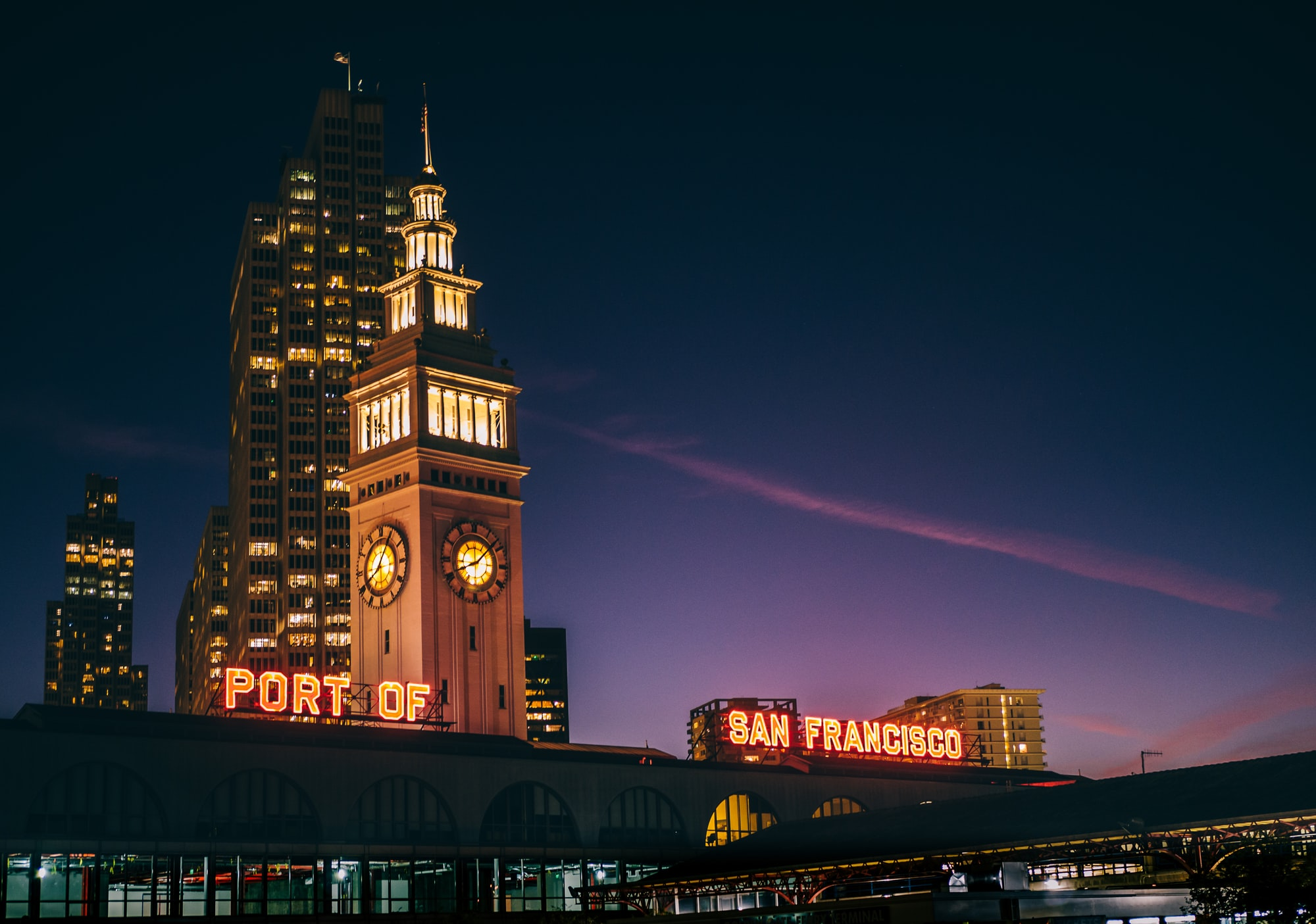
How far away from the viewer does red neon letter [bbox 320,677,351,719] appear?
117m

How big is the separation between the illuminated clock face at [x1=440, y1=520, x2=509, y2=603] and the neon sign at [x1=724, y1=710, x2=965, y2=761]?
24236 millimetres

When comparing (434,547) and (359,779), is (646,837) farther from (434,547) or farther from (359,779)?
(434,547)

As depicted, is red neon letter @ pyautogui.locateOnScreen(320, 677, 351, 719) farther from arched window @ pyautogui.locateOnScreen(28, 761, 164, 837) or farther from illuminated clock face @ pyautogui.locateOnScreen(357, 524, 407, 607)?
arched window @ pyautogui.locateOnScreen(28, 761, 164, 837)

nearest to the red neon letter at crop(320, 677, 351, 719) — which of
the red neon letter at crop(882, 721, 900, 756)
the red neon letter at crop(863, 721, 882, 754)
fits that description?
the red neon letter at crop(863, 721, 882, 754)

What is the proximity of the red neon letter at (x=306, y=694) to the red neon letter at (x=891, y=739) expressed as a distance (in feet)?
184

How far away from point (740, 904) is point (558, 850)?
737 inches

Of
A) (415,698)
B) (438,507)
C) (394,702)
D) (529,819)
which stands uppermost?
(438,507)

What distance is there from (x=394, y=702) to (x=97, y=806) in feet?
119

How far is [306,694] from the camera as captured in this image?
116m

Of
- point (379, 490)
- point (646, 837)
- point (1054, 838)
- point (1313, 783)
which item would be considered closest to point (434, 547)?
point (379, 490)

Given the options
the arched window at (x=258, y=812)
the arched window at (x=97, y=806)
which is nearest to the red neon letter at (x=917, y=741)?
the arched window at (x=258, y=812)

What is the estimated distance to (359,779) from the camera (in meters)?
101

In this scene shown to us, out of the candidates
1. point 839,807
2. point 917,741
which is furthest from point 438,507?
point 917,741

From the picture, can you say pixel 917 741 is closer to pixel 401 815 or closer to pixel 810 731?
pixel 810 731
